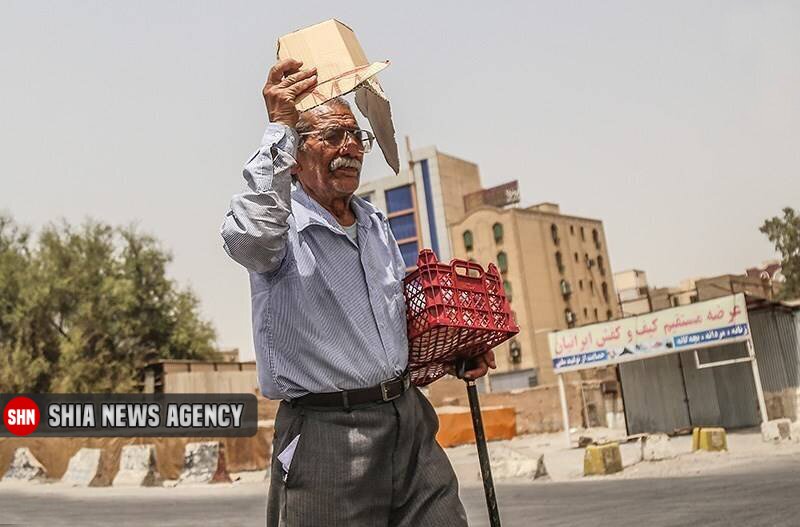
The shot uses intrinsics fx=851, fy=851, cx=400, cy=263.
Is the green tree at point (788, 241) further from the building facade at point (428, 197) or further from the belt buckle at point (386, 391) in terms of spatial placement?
the belt buckle at point (386, 391)

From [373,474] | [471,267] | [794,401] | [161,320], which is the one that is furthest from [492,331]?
[161,320]

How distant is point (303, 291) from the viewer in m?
2.57

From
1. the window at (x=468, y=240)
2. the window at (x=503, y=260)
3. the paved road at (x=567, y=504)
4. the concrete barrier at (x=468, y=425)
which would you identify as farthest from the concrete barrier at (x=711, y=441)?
the window at (x=468, y=240)

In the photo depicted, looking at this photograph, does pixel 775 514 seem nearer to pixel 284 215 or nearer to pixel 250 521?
pixel 250 521

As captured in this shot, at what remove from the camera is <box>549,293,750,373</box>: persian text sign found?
72.5 feet

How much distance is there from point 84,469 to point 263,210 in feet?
69.9

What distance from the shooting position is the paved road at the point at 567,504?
8852mm

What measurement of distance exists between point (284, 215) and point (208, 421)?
2478cm

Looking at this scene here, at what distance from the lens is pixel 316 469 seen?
252 cm

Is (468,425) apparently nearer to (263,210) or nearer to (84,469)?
(84,469)

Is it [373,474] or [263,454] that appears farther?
[263,454]

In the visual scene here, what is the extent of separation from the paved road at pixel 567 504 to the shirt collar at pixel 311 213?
610 centimetres

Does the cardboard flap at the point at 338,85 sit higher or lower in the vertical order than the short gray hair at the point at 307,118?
higher

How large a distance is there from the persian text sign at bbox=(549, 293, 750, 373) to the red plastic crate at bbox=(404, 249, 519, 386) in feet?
66.9
